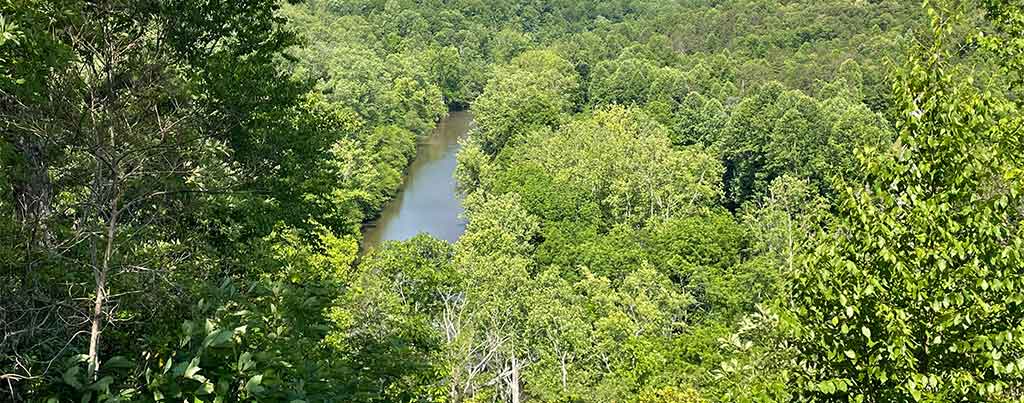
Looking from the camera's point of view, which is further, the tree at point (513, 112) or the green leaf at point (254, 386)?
the tree at point (513, 112)

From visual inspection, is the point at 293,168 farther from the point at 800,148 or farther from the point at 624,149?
the point at 800,148

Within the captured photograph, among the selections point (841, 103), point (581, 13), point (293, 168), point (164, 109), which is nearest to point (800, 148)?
point (841, 103)

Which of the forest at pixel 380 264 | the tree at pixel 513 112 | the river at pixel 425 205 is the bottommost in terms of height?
the river at pixel 425 205

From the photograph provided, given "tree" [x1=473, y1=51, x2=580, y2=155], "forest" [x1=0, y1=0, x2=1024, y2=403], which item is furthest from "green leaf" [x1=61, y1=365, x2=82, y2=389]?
"tree" [x1=473, y1=51, x2=580, y2=155]

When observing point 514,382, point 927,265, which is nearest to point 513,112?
point 514,382

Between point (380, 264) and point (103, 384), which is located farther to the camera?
point (380, 264)

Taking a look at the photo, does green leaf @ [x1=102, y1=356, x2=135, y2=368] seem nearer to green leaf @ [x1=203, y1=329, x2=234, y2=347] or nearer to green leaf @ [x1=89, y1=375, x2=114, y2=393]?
green leaf @ [x1=89, y1=375, x2=114, y2=393]

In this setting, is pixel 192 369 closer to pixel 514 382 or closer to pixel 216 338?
pixel 216 338

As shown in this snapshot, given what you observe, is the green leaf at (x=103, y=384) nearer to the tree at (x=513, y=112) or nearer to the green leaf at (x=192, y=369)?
the green leaf at (x=192, y=369)

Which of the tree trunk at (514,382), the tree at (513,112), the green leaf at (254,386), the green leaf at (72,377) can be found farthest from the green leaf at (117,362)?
the tree at (513,112)
